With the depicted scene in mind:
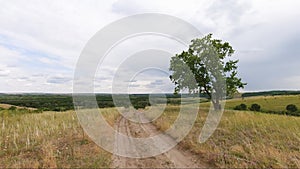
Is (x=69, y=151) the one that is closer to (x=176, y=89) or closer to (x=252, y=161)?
(x=252, y=161)

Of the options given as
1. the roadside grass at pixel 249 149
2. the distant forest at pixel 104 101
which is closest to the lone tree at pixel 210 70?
the distant forest at pixel 104 101

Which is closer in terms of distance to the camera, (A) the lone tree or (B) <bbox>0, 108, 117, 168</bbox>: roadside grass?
(B) <bbox>0, 108, 117, 168</bbox>: roadside grass

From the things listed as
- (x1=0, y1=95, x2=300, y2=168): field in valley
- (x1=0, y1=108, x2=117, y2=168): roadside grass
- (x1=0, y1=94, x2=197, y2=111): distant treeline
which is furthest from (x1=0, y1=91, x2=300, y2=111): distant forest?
(x1=0, y1=95, x2=300, y2=168): field in valley

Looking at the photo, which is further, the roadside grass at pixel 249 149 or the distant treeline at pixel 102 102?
the distant treeline at pixel 102 102

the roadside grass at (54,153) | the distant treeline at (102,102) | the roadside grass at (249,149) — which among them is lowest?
the roadside grass at (54,153)

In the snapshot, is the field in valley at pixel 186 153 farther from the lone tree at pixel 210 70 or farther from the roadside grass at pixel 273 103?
the roadside grass at pixel 273 103

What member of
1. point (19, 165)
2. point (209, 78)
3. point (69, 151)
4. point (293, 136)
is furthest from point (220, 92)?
point (19, 165)

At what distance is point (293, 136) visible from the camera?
31.4ft

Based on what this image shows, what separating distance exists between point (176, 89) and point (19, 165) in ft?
71.7

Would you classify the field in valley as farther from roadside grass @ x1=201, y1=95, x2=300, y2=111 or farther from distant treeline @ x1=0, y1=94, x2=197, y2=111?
roadside grass @ x1=201, y1=95, x2=300, y2=111

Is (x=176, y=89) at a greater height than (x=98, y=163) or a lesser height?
greater

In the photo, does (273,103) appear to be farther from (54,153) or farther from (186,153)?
(54,153)

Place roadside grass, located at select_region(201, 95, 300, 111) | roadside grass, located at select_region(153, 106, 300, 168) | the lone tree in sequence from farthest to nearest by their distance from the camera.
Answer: roadside grass, located at select_region(201, 95, 300, 111), the lone tree, roadside grass, located at select_region(153, 106, 300, 168)

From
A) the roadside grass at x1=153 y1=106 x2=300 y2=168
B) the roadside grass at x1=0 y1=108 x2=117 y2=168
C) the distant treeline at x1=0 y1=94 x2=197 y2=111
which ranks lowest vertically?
the roadside grass at x1=0 y1=108 x2=117 y2=168
